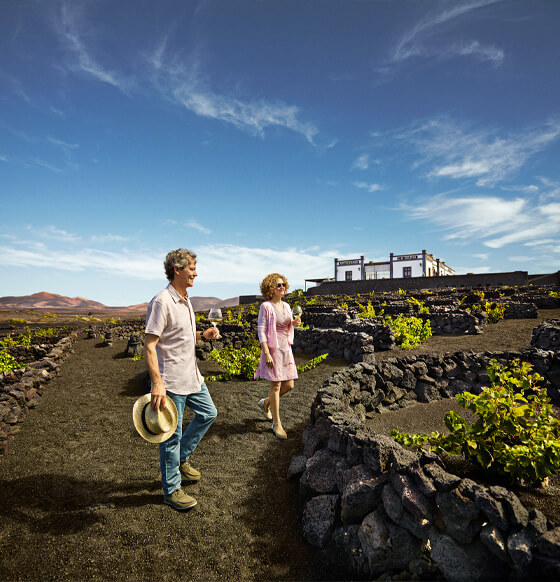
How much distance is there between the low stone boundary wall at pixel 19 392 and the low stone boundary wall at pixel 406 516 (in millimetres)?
4711

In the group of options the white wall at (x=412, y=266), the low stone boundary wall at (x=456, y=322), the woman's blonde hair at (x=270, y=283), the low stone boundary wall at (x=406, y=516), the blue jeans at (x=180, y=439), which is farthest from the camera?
the white wall at (x=412, y=266)

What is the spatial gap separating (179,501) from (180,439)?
54 cm

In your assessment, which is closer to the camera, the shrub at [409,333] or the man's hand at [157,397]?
the man's hand at [157,397]

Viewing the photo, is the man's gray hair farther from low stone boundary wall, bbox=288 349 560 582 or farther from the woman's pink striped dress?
low stone boundary wall, bbox=288 349 560 582

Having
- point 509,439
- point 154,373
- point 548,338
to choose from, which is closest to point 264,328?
point 154,373

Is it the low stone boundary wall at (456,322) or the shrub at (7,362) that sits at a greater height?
the low stone boundary wall at (456,322)

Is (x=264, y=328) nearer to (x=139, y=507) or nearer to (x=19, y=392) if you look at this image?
(x=139, y=507)

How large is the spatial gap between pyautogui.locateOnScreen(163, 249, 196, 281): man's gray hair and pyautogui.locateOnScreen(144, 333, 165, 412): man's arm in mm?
638

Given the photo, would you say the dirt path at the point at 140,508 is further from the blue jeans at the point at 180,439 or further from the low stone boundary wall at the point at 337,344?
the low stone boundary wall at the point at 337,344

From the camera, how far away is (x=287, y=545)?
2.81 m

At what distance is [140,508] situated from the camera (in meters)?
3.22

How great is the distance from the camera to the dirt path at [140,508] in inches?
101

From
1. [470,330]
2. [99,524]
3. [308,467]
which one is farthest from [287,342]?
[470,330]

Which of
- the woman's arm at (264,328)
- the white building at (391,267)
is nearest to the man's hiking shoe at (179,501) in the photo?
the woman's arm at (264,328)
